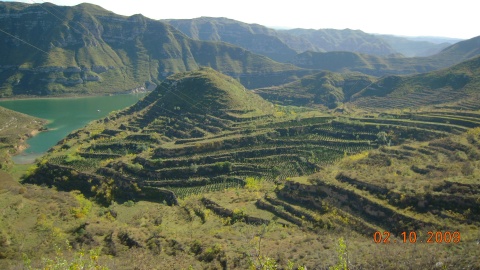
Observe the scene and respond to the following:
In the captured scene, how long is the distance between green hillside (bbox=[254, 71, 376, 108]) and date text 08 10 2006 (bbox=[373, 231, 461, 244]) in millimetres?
127862

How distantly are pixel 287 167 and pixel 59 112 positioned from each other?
12535 cm

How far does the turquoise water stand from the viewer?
101 m

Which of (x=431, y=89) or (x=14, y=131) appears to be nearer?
(x=14, y=131)

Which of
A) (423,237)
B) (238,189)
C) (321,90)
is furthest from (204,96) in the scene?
(321,90)

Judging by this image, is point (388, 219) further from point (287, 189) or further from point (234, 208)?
point (234, 208)

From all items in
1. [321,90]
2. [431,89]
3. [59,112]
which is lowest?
[59,112]

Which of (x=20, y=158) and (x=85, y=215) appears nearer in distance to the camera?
(x=85, y=215)

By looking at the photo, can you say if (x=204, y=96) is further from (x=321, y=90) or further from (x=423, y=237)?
(x=321, y=90)

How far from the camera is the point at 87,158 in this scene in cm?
7450

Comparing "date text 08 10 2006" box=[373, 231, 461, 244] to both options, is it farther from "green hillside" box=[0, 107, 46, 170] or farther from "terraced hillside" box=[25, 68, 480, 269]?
"green hillside" box=[0, 107, 46, 170]

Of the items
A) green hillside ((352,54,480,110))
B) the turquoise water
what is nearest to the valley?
green hillside ((352,54,480,110))

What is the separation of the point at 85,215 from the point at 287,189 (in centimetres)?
2985

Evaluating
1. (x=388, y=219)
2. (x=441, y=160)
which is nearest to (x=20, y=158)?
(x=388, y=219)

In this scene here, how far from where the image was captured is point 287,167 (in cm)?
6525
